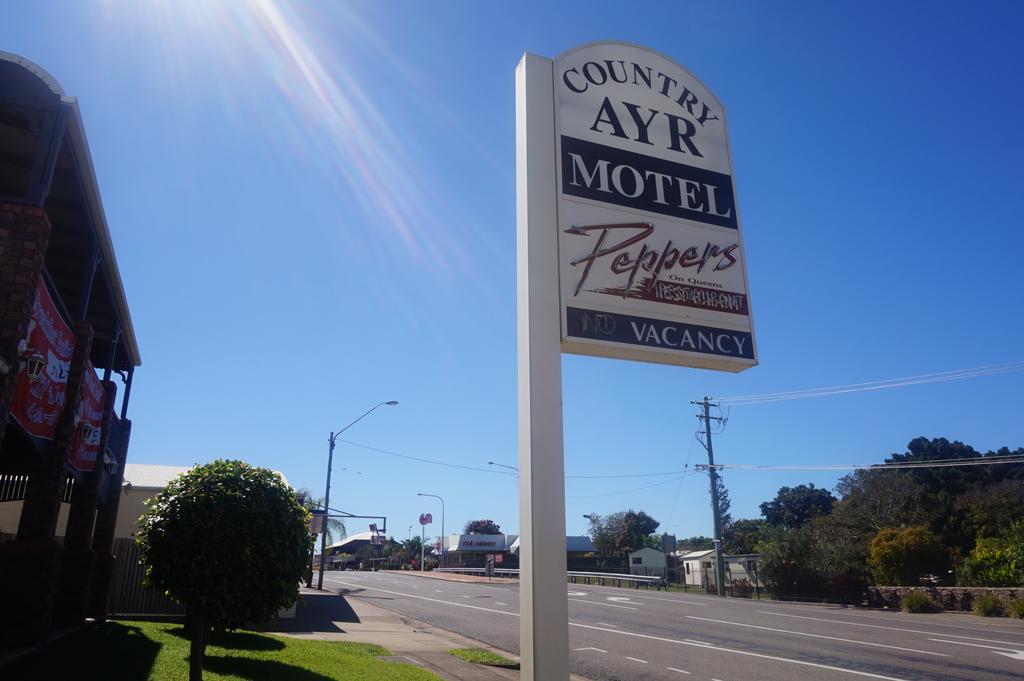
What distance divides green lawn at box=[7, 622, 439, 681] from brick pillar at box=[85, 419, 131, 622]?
100 cm

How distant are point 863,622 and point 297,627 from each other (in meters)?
16.4

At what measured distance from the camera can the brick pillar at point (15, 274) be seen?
23.5 ft

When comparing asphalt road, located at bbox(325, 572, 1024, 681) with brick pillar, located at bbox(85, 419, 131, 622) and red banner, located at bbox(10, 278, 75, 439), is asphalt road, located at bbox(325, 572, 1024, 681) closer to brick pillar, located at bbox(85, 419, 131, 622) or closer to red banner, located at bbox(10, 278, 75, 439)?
red banner, located at bbox(10, 278, 75, 439)

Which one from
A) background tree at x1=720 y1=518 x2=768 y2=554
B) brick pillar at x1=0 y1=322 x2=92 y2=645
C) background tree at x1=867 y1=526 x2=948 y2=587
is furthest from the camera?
background tree at x1=720 y1=518 x2=768 y2=554

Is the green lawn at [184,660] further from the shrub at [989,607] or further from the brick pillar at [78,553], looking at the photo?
the shrub at [989,607]

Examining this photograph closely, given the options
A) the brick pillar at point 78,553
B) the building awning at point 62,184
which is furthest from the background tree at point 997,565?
the building awning at point 62,184

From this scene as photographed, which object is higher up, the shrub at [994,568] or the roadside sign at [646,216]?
the roadside sign at [646,216]

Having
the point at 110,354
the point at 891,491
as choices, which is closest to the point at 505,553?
the point at 891,491

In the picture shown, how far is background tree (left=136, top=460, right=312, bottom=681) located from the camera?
25.5 ft

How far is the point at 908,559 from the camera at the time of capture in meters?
30.4

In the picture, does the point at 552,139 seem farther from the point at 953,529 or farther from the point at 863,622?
the point at 953,529

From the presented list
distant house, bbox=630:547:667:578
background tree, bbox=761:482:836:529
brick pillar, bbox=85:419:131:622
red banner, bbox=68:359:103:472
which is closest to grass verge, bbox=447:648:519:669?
brick pillar, bbox=85:419:131:622

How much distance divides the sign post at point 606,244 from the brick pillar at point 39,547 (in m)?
8.17

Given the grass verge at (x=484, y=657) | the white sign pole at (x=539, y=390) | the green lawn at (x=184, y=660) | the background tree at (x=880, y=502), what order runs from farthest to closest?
the background tree at (x=880, y=502) < the grass verge at (x=484, y=657) < the green lawn at (x=184, y=660) < the white sign pole at (x=539, y=390)
